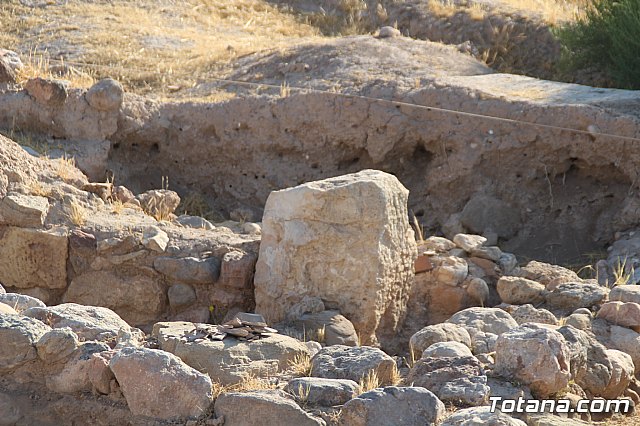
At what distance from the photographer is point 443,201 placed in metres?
11.0

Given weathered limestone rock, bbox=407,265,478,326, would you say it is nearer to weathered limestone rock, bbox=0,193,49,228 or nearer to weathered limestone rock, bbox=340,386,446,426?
weathered limestone rock, bbox=0,193,49,228

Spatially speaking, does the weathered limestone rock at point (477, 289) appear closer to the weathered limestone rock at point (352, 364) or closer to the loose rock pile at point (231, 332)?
the loose rock pile at point (231, 332)

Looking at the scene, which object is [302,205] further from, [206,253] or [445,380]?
[445,380]

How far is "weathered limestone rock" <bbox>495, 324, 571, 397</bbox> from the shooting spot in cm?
583

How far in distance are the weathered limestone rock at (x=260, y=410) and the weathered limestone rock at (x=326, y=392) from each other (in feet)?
0.24

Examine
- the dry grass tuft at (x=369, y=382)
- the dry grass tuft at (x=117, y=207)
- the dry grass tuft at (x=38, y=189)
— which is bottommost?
the dry grass tuft at (x=117, y=207)

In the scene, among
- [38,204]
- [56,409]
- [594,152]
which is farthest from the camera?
[594,152]

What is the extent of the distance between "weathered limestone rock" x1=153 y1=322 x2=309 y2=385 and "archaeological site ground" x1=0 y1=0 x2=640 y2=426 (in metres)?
0.02

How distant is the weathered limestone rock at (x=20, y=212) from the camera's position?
8445mm

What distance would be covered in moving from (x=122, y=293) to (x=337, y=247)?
188 cm

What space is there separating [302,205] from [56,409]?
2853 millimetres

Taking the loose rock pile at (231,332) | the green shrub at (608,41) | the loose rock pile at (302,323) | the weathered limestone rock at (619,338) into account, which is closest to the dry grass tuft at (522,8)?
the green shrub at (608,41)

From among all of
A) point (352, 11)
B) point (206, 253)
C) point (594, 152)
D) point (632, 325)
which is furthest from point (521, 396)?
point (352, 11)

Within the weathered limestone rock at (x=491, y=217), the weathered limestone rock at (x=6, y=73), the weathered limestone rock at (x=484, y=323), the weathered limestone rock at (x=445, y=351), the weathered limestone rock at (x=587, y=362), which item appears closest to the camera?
the weathered limestone rock at (x=445, y=351)
